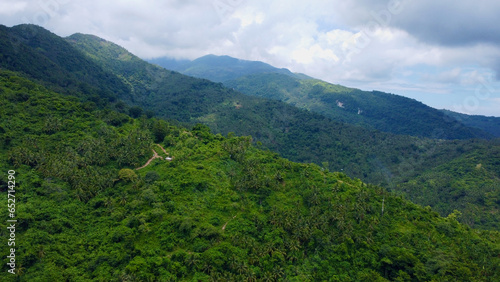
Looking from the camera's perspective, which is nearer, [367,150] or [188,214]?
[188,214]

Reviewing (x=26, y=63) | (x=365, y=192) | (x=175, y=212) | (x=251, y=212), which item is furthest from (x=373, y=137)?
(x=26, y=63)

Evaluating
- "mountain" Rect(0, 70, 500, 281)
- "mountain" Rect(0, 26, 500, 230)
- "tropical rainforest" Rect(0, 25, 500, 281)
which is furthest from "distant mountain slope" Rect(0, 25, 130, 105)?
"mountain" Rect(0, 70, 500, 281)

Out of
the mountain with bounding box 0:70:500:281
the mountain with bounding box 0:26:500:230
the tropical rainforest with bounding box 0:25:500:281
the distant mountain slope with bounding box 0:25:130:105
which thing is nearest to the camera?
the mountain with bounding box 0:70:500:281

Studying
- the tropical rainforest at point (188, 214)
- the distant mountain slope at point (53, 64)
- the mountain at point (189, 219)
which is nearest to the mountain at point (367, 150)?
the distant mountain slope at point (53, 64)

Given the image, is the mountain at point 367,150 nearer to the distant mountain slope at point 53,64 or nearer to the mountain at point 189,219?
the distant mountain slope at point 53,64

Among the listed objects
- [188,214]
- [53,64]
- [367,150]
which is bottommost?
[188,214]

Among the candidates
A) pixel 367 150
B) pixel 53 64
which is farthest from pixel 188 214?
pixel 367 150

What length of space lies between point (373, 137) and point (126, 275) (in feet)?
599

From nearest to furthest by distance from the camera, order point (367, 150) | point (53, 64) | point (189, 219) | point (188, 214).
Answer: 1. point (189, 219)
2. point (188, 214)
3. point (53, 64)
4. point (367, 150)

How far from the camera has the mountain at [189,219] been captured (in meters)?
44.8

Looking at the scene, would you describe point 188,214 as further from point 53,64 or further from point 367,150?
point 367,150

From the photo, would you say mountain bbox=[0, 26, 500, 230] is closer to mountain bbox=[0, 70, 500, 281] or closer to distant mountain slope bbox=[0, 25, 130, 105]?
distant mountain slope bbox=[0, 25, 130, 105]

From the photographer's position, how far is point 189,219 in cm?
5300

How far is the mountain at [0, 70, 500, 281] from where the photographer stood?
44.8 meters
